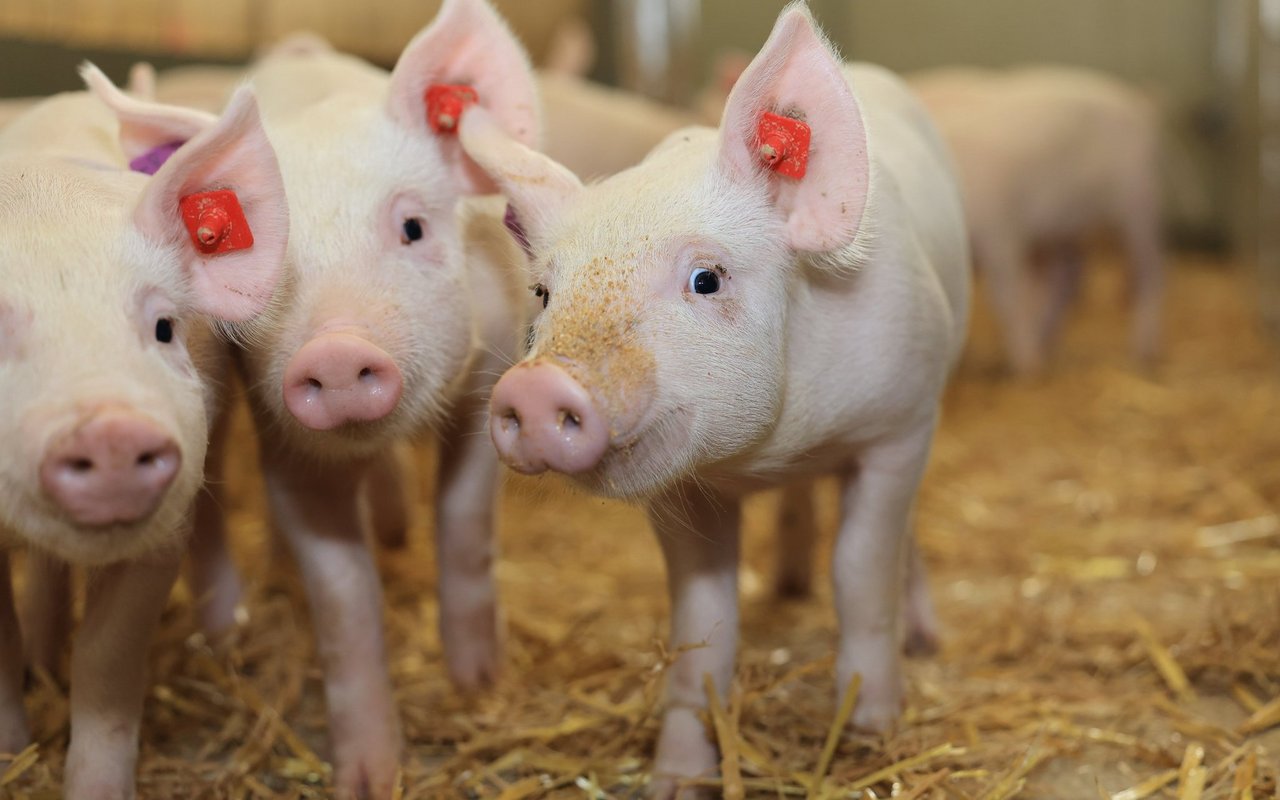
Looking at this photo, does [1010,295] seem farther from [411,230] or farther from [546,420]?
→ [546,420]

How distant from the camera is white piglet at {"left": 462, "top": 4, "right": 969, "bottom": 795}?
200 cm

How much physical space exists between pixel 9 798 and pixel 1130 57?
302 inches

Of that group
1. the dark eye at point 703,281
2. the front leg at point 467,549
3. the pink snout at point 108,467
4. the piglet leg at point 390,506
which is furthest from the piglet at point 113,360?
the piglet leg at point 390,506

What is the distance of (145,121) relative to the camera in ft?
7.89

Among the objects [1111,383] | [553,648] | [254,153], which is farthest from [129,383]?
[1111,383]

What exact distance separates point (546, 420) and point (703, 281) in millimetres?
389

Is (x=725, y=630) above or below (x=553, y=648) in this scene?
above

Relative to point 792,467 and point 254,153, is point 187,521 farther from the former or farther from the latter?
point 792,467

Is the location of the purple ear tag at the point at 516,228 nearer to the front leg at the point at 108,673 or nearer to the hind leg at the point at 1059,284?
the front leg at the point at 108,673

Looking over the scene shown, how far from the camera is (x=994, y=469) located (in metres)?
4.70

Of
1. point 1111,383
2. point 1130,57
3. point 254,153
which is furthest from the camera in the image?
point 1130,57

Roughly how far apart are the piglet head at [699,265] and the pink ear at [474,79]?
1.49ft

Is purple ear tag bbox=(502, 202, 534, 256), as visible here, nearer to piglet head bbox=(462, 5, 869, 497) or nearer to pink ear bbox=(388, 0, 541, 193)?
piglet head bbox=(462, 5, 869, 497)

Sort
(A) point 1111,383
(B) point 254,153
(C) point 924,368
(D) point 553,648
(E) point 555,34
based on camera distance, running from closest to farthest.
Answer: (B) point 254,153 < (C) point 924,368 < (D) point 553,648 < (A) point 1111,383 < (E) point 555,34
